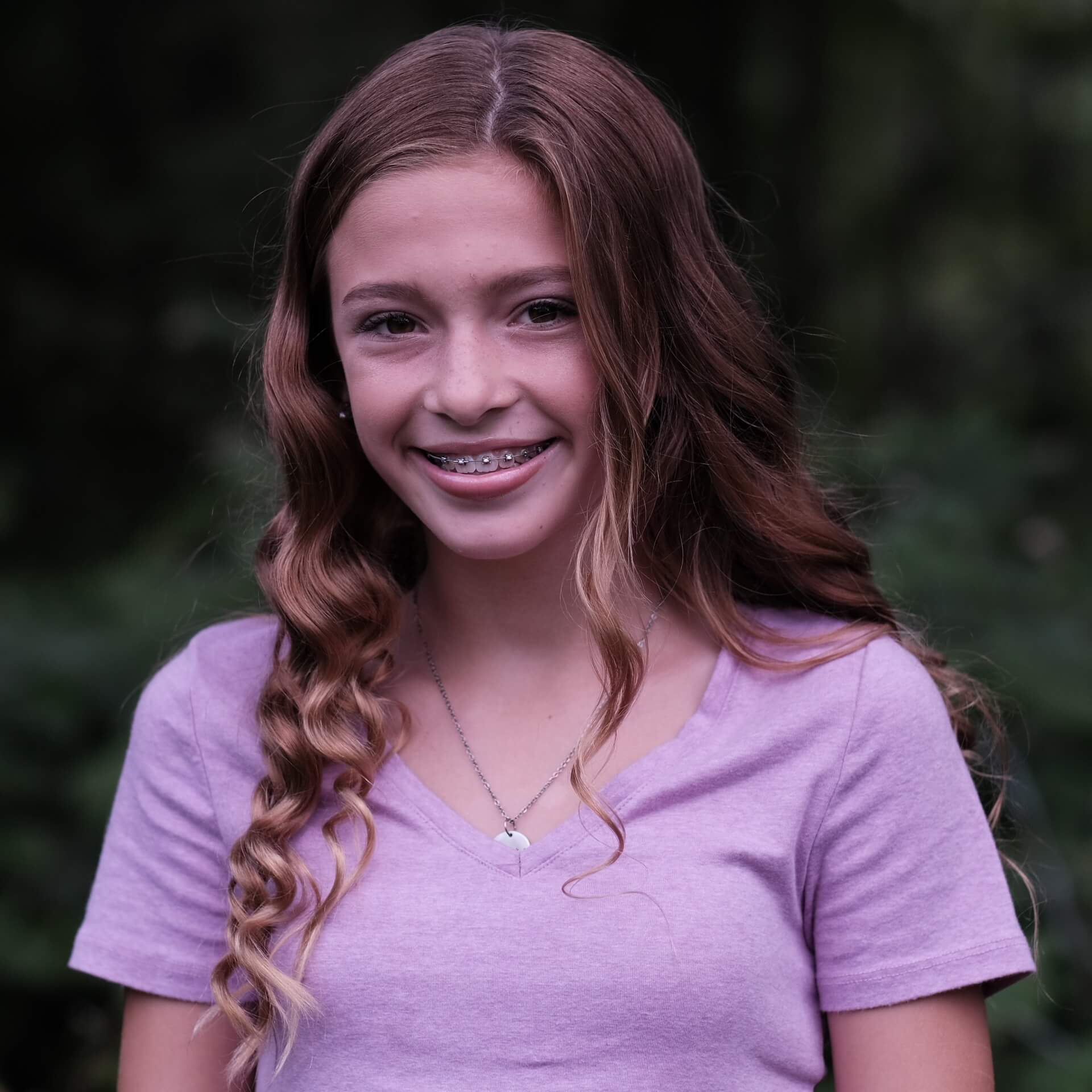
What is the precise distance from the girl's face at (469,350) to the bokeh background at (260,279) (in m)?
1.56

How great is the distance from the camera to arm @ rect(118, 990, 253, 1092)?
182 cm

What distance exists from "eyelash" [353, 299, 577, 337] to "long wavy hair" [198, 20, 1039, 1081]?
39 mm

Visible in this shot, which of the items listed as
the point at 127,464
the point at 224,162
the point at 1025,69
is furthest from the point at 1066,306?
the point at 127,464

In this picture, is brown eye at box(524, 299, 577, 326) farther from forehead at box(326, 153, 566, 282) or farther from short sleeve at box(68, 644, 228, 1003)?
short sleeve at box(68, 644, 228, 1003)

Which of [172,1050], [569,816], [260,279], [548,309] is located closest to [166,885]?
[172,1050]

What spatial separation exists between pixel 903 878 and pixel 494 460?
2.27 feet

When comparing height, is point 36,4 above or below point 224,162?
above

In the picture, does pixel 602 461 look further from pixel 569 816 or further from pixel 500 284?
pixel 569 816

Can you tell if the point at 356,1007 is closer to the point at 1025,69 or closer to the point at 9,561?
the point at 9,561

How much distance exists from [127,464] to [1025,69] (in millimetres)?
3256

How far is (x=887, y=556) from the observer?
2848 millimetres

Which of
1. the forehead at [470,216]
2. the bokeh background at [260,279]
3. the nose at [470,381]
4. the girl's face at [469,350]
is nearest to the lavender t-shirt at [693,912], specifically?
the girl's face at [469,350]

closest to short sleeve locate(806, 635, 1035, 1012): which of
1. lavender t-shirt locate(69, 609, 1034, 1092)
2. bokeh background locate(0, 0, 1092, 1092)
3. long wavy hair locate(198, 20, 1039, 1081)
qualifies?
lavender t-shirt locate(69, 609, 1034, 1092)

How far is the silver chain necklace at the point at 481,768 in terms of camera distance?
5.62 ft
